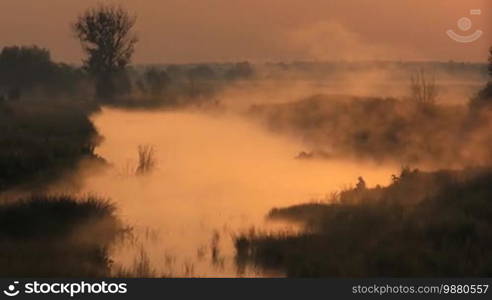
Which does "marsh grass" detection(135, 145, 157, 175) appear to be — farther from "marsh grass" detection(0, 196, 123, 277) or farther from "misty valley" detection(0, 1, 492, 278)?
"marsh grass" detection(0, 196, 123, 277)

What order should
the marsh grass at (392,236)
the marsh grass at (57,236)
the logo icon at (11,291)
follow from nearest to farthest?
the logo icon at (11,291)
the marsh grass at (57,236)
the marsh grass at (392,236)

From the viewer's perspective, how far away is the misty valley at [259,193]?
37.5 ft

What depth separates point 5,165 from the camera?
17859 millimetres

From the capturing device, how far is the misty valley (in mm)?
11430

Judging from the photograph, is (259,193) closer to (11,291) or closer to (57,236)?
(57,236)

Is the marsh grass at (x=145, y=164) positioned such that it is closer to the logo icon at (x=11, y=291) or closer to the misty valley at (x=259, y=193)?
the misty valley at (x=259, y=193)

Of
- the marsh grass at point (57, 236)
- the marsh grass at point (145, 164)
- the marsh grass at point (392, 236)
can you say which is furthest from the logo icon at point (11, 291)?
the marsh grass at point (145, 164)

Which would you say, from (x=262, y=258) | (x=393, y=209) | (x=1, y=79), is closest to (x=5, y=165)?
(x=262, y=258)

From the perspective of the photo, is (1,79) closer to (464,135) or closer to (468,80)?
(464,135)

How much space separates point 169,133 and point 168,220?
76.9 feet

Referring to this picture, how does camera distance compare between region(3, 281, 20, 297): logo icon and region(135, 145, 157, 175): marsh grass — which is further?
region(135, 145, 157, 175): marsh grass

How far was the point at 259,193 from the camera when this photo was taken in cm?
2033

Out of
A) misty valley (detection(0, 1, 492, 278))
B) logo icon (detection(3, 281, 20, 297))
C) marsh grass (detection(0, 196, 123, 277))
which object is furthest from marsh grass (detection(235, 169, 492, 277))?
logo icon (detection(3, 281, 20, 297))

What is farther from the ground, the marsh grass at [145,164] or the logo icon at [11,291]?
the marsh grass at [145,164]
